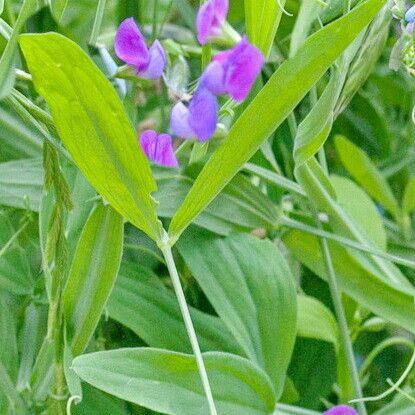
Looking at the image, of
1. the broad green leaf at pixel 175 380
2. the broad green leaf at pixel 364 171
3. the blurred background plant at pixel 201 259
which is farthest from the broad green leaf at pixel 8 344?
the broad green leaf at pixel 364 171

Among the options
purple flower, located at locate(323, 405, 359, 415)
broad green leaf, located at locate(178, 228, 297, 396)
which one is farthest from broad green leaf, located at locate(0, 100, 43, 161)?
purple flower, located at locate(323, 405, 359, 415)

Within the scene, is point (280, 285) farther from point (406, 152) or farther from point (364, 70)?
point (406, 152)

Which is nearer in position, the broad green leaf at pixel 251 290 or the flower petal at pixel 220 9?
the flower petal at pixel 220 9

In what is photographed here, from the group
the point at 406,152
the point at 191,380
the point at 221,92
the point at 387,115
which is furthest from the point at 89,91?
the point at 387,115

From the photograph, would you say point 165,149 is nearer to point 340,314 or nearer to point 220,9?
point 220,9

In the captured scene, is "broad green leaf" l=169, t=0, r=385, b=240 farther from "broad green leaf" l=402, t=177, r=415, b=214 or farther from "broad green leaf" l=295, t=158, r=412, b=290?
"broad green leaf" l=402, t=177, r=415, b=214

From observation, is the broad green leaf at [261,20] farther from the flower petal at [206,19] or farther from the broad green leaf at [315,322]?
the broad green leaf at [315,322]
